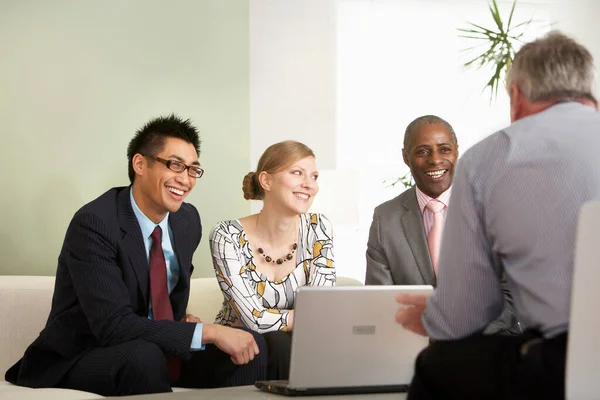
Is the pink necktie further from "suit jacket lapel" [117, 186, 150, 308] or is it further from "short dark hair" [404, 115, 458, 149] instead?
"suit jacket lapel" [117, 186, 150, 308]

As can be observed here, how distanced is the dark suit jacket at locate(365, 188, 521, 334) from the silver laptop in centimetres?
109

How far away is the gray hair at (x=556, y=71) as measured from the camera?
5.71 ft

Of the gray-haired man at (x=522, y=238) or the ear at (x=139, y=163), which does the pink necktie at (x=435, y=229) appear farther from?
the gray-haired man at (x=522, y=238)

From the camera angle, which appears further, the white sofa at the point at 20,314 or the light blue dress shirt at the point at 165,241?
the white sofa at the point at 20,314

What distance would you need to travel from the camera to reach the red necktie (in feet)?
10.0

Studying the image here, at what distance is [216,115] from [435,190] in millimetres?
1802

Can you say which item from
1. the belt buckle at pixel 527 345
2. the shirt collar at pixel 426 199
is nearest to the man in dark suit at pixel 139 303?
the shirt collar at pixel 426 199

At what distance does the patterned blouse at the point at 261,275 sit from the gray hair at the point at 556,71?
5.70 feet

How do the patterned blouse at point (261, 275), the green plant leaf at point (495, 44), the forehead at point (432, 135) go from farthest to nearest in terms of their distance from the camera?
1. the green plant leaf at point (495, 44)
2. the forehead at point (432, 135)
3. the patterned blouse at point (261, 275)

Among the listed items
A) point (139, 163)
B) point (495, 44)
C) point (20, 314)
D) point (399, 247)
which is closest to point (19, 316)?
point (20, 314)

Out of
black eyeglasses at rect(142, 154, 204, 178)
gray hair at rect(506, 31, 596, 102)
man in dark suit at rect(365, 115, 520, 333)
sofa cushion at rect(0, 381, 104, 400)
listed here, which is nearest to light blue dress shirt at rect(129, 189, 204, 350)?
black eyeglasses at rect(142, 154, 204, 178)

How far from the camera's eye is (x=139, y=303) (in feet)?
10.0

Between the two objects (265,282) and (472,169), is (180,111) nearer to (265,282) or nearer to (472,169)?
(265,282)

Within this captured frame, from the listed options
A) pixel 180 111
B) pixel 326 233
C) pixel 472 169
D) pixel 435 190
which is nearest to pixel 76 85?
pixel 180 111
